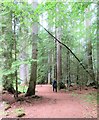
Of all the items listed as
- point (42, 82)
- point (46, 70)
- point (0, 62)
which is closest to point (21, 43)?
point (0, 62)

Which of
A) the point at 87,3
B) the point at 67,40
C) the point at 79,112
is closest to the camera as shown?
the point at 87,3

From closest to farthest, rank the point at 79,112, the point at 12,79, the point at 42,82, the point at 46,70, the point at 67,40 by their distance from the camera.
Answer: the point at 79,112
the point at 12,79
the point at 67,40
the point at 46,70
the point at 42,82

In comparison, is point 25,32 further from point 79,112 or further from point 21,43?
point 79,112

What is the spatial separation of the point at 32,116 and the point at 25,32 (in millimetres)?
6020

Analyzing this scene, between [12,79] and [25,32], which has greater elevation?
[25,32]

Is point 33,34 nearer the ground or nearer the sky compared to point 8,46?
nearer the sky

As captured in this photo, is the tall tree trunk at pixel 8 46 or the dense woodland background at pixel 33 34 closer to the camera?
the dense woodland background at pixel 33 34

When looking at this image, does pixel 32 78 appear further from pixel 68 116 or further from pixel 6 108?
pixel 68 116

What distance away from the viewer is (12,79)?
1298cm

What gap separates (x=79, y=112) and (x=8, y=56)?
226 inches

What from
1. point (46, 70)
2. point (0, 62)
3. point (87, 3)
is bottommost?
point (46, 70)

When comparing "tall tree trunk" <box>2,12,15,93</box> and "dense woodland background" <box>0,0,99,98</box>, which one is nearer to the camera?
"dense woodland background" <box>0,0,99,98</box>

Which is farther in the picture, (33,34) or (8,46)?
(33,34)

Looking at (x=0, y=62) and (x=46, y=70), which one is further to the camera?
(x=46, y=70)
